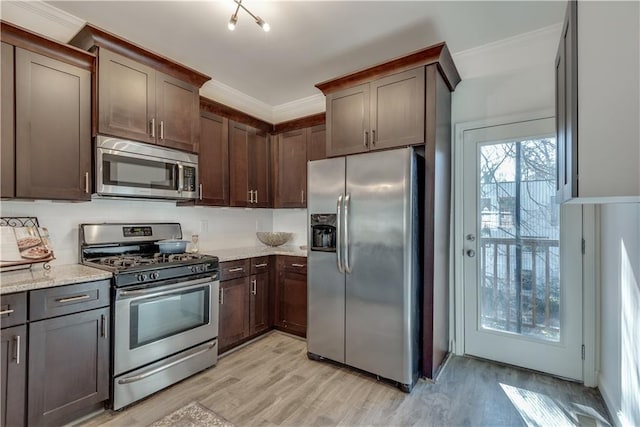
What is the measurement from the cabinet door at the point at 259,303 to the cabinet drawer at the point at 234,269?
5.8 inches

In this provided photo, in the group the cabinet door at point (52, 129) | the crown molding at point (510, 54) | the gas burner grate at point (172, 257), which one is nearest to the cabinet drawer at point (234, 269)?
the gas burner grate at point (172, 257)

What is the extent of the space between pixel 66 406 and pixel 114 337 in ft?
1.37

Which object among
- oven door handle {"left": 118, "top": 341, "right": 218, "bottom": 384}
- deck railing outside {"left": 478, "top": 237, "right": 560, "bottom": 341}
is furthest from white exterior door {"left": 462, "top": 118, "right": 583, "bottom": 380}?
oven door handle {"left": 118, "top": 341, "right": 218, "bottom": 384}

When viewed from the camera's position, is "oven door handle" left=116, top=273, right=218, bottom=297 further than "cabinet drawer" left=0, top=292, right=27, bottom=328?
Yes

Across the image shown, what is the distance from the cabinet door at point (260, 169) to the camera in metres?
3.57

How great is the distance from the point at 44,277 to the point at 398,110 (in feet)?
8.86

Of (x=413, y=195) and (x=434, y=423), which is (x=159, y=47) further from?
(x=434, y=423)

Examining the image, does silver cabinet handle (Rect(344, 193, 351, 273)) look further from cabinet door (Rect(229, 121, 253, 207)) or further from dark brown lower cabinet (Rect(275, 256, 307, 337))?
cabinet door (Rect(229, 121, 253, 207))

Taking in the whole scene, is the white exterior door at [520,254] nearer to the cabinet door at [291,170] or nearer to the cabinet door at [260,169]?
the cabinet door at [291,170]

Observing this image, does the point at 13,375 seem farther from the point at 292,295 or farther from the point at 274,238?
the point at 274,238

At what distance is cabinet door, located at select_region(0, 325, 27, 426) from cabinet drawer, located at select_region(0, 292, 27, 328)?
37 millimetres

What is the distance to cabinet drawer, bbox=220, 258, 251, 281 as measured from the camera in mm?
2803

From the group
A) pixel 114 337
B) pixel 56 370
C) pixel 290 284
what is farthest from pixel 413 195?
pixel 56 370

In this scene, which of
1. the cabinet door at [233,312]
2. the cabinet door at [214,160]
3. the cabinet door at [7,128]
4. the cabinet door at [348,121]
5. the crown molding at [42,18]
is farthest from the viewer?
the cabinet door at [214,160]
